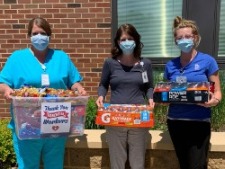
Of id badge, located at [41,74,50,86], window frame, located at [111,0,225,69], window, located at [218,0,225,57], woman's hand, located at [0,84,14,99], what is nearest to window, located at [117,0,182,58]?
→ window frame, located at [111,0,225,69]

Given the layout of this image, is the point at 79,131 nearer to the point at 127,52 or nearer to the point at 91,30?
the point at 127,52

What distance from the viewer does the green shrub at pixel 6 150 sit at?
3.92 meters

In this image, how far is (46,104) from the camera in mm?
2732

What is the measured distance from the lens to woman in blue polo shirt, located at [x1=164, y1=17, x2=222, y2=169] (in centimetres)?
279

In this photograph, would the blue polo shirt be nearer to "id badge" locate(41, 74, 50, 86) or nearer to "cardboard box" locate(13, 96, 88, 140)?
"cardboard box" locate(13, 96, 88, 140)

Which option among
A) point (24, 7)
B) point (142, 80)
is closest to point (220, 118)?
point (142, 80)

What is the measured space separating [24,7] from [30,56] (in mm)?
2533

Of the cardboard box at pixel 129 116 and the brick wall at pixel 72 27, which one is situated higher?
the brick wall at pixel 72 27

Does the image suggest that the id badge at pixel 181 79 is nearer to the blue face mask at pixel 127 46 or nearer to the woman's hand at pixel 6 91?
the blue face mask at pixel 127 46

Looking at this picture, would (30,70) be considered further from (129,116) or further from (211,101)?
(211,101)

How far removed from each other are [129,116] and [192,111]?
514 millimetres

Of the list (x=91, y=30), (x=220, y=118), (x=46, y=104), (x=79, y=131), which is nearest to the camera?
(x=46, y=104)

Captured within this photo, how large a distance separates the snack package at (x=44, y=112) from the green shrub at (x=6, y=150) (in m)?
1.29

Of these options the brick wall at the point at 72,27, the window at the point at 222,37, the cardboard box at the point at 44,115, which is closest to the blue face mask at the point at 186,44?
the cardboard box at the point at 44,115
